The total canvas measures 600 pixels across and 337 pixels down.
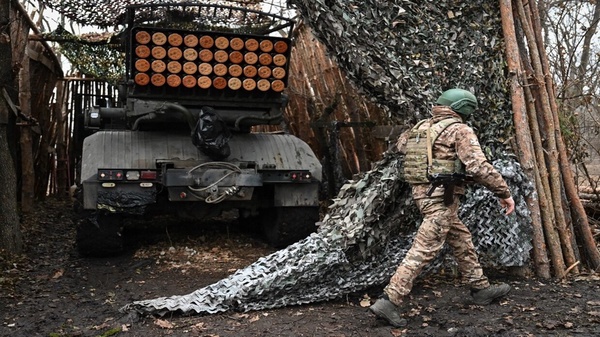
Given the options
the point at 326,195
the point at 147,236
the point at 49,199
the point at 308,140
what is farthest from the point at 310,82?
the point at 49,199

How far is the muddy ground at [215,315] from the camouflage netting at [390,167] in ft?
0.61

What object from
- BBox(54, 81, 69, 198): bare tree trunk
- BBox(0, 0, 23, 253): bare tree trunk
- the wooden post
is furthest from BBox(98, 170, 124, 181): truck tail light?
BBox(54, 81, 69, 198): bare tree trunk

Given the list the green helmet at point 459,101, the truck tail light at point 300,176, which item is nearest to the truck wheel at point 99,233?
the truck tail light at point 300,176

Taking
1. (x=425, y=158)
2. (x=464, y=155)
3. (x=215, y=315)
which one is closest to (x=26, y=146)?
(x=215, y=315)

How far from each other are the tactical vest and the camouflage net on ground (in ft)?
1.93

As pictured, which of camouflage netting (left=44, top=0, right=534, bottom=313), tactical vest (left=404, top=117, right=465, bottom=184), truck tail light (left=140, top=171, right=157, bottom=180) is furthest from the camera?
truck tail light (left=140, top=171, right=157, bottom=180)

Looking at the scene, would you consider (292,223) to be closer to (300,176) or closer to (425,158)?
(300,176)

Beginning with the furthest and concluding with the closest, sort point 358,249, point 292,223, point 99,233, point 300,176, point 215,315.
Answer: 1. point 292,223
2. point 300,176
3. point 99,233
4. point 358,249
5. point 215,315

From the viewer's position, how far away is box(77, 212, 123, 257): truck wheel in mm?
6773

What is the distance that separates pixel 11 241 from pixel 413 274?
4.62 meters

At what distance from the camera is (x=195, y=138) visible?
694 centimetres

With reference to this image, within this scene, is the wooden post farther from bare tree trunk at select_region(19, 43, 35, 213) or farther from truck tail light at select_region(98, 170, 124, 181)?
bare tree trunk at select_region(19, 43, 35, 213)

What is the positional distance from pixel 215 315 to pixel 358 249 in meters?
1.30

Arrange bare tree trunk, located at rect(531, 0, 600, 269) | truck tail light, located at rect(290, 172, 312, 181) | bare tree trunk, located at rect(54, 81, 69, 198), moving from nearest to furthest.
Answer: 1. bare tree trunk, located at rect(531, 0, 600, 269)
2. truck tail light, located at rect(290, 172, 312, 181)
3. bare tree trunk, located at rect(54, 81, 69, 198)
